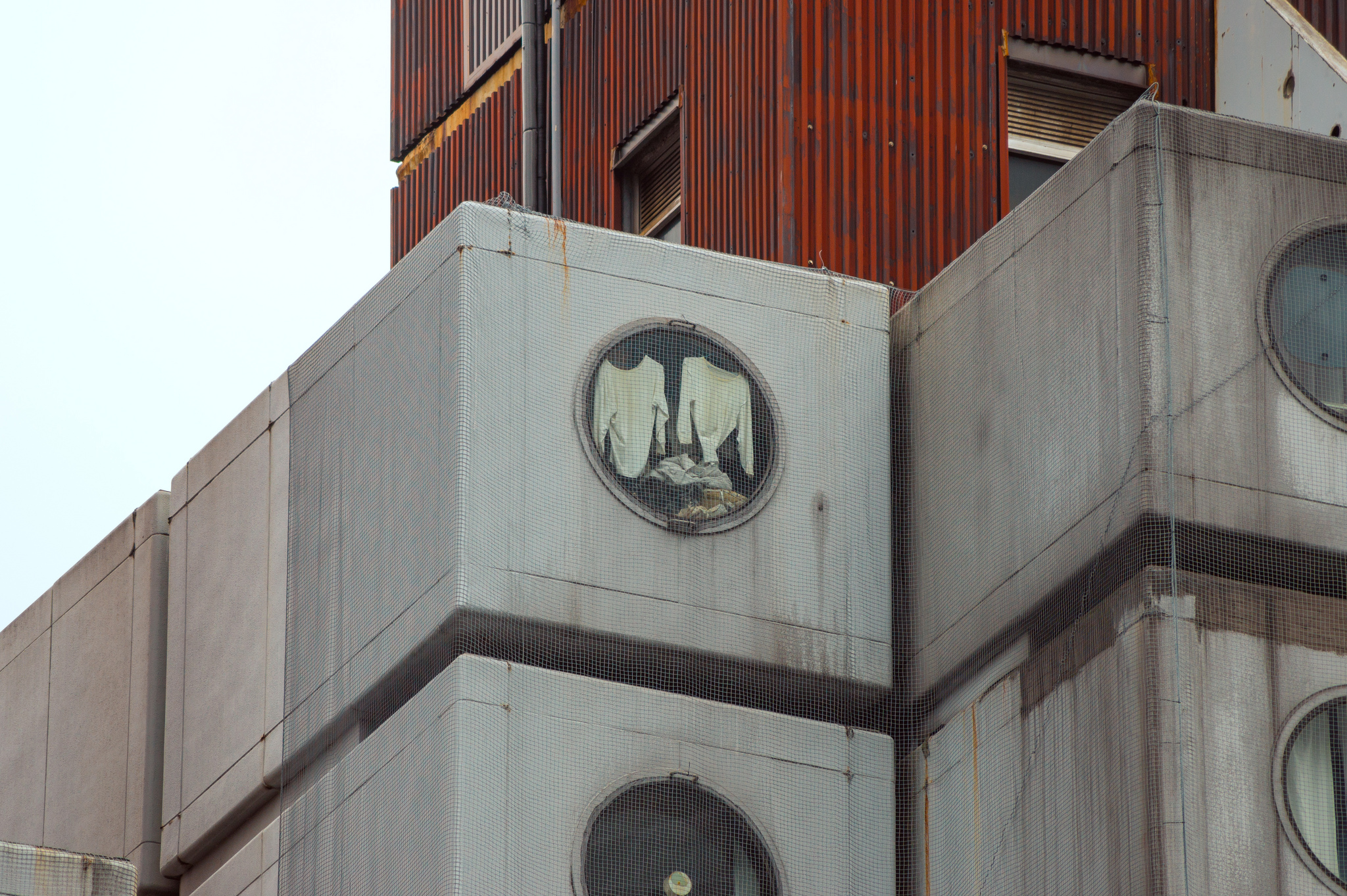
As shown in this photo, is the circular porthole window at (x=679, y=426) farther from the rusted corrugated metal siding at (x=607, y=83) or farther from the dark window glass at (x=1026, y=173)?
the rusted corrugated metal siding at (x=607, y=83)

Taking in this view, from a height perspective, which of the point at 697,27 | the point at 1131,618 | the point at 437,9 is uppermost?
the point at 437,9

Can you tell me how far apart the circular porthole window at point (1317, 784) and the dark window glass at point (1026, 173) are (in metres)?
10.3

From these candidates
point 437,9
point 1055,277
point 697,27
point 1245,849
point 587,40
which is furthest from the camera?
point 437,9

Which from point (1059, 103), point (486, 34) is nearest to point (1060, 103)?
point (1059, 103)

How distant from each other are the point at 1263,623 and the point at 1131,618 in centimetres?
98

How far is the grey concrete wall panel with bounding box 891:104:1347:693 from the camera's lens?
18766 millimetres

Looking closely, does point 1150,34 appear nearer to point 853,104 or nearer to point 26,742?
point 853,104

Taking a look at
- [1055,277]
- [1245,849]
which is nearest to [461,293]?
[1055,277]

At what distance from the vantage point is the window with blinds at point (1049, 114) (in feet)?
91.1

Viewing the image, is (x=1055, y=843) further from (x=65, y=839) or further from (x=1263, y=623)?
(x=65, y=839)

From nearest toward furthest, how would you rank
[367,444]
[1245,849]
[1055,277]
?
[1245,849] → [1055,277] → [367,444]

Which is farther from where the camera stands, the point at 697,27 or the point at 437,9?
the point at 437,9

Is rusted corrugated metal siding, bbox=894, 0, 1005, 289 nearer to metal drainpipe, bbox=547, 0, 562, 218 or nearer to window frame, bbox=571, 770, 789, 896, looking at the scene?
metal drainpipe, bbox=547, 0, 562, 218

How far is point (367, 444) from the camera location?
21562mm
